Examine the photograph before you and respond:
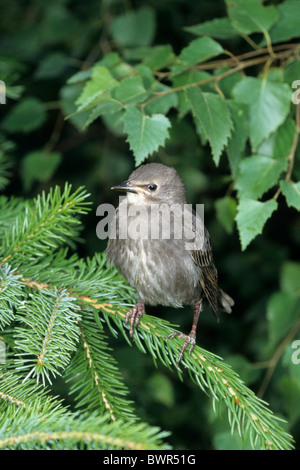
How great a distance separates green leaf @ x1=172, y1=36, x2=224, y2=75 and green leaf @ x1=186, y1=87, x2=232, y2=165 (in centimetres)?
20

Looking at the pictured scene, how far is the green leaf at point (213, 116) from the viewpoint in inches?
93.9

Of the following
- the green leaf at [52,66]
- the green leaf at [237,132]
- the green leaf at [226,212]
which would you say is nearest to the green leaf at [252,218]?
the green leaf at [237,132]

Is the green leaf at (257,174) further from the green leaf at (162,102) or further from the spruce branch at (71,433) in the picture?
the spruce branch at (71,433)

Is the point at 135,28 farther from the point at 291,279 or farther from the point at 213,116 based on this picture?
the point at 291,279

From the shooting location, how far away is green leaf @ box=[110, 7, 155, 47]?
342 centimetres

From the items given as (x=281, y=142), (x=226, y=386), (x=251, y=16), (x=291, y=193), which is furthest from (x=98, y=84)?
(x=226, y=386)

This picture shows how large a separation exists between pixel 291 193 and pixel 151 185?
2.41 ft

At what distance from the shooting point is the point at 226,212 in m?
2.91

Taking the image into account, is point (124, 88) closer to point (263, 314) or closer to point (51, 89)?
point (51, 89)

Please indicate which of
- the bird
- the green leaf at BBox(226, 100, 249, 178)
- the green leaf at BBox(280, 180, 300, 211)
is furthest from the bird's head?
the green leaf at BBox(280, 180, 300, 211)

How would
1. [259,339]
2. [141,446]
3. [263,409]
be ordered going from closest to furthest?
[141,446]
[263,409]
[259,339]

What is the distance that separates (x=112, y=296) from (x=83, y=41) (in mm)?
2162
